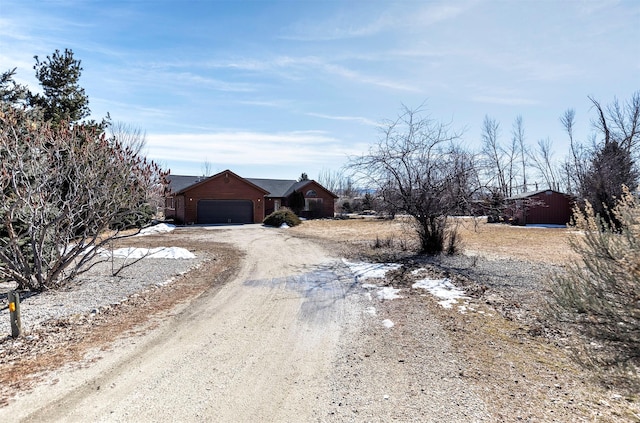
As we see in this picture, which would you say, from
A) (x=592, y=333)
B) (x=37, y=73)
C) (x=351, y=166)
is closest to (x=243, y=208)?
(x=37, y=73)

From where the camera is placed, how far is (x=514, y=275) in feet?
28.5

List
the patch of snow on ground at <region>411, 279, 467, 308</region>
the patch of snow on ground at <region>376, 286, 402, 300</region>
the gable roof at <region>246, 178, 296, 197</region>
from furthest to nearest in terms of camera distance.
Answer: the gable roof at <region>246, 178, 296, 197</region> → the patch of snow on ground at <region>376, 286, 402, 300</region> → the patch of snow on ground at <region>411, 279, 467, 308</region>

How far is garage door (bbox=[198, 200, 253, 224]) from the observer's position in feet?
89.9

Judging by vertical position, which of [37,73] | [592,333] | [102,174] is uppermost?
[37,73]

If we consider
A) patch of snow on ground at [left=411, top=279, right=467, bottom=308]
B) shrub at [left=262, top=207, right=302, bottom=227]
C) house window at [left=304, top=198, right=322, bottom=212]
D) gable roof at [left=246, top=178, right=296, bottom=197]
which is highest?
gable roof at [left=246, top=178, right=296, bottom=197]

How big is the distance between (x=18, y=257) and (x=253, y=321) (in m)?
4.81

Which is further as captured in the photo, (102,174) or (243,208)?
(243,208)

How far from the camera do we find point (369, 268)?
32.7 feet

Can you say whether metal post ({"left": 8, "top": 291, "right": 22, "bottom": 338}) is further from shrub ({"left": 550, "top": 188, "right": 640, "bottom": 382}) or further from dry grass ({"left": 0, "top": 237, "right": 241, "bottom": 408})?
shrub ({"left": 550, "top": 188, "right": 640, "bottom": 382})

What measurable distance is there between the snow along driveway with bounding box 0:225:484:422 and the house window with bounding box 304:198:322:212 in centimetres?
2893

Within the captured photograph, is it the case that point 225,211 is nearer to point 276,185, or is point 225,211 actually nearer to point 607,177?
point 276,185

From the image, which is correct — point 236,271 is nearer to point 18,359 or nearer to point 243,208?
point 18,359

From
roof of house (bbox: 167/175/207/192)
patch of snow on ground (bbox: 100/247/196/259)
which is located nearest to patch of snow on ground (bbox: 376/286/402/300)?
patch of snow on ground (bbox: 100/247/196/259)

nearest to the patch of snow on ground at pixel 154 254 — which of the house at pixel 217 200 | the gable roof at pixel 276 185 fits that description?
the house at pixel 217 200
